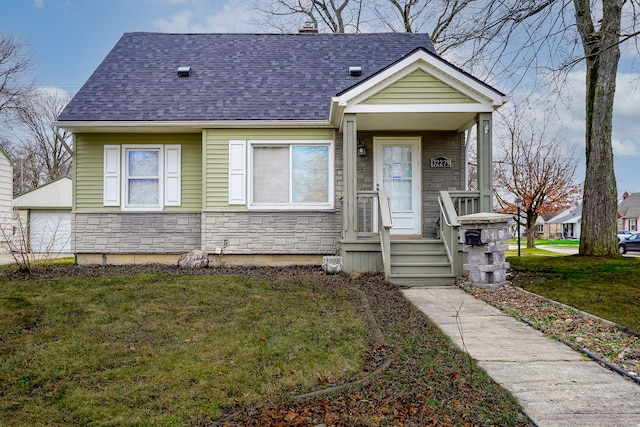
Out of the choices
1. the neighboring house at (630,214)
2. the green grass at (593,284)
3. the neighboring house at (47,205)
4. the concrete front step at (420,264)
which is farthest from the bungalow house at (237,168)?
the neighboring house at (630,214)

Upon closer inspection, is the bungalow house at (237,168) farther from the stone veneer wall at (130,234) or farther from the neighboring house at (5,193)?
the neighboring house at (5,193)

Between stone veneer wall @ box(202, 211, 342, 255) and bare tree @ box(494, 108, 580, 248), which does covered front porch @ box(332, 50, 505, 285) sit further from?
bare tree @ box(494, 108, 580, 248)

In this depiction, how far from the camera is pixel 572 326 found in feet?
16.1

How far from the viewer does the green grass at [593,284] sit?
18.6 ft

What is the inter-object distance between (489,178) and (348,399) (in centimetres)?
635

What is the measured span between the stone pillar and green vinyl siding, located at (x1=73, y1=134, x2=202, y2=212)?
586 cm

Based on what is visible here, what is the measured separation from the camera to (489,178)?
323 inches

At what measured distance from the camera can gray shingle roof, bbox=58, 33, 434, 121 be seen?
9617 mm

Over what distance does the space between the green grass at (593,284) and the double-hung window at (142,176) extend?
24.5 ft

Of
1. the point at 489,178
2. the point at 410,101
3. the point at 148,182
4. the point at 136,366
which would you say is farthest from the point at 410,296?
the point at 148,182

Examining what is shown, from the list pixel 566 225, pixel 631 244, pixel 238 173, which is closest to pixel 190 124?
pixel 238 173

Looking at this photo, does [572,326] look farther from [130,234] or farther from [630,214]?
[630,214]

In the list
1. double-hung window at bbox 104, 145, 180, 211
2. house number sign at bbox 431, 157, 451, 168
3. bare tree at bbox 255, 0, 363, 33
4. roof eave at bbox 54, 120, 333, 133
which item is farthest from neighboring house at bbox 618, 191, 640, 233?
double-hung window at bbox 104, 145, 180, 211

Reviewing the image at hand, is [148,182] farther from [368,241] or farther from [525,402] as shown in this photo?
[525,402]
